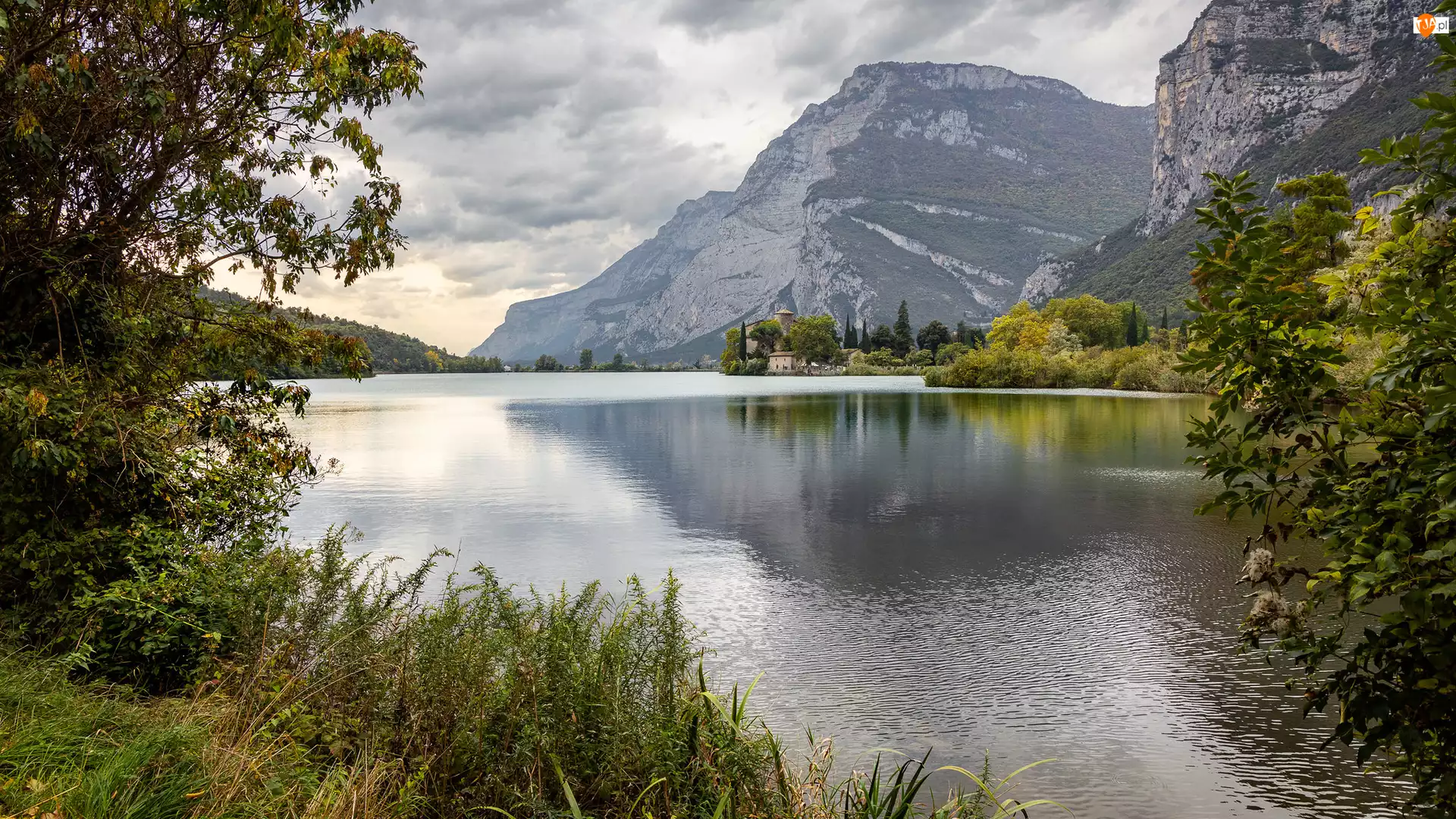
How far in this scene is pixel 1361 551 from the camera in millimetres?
3205

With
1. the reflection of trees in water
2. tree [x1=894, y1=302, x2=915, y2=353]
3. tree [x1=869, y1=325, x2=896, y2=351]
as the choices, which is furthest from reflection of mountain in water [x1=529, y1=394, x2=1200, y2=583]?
tree [x1=869, y1=325, x2=896, y2=351]

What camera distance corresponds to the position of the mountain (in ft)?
456

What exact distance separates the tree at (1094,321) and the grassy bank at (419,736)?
10969cm

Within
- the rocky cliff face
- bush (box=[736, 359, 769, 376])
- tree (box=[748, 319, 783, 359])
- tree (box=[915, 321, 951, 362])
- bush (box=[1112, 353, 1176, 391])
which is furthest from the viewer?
tree (box=[748, 319, 783, 359])

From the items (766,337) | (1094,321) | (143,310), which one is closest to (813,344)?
(766,337)

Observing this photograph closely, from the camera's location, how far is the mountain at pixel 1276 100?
13900 cm

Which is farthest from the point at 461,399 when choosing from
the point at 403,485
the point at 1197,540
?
the point at 1197,540

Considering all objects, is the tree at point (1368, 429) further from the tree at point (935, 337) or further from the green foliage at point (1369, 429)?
the tree at point (935, 337)

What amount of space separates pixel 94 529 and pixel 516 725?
4.34 metres

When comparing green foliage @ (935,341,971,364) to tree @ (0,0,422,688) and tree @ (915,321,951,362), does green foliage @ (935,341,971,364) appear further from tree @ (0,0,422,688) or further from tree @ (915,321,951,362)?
tree @ (0,0,422,688)

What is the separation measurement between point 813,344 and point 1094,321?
6200cm

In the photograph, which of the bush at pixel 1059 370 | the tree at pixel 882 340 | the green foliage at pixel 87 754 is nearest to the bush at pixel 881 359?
the tree at pixel 882 340

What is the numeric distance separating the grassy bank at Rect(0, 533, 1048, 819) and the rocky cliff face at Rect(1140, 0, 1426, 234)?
655ft

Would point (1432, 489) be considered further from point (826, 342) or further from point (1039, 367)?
point (826, 342)
